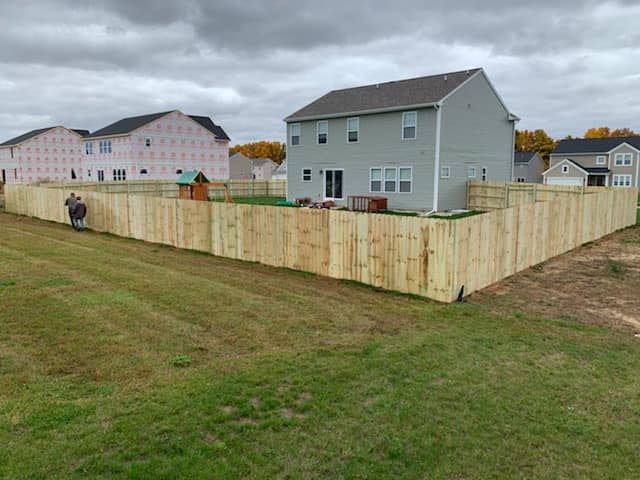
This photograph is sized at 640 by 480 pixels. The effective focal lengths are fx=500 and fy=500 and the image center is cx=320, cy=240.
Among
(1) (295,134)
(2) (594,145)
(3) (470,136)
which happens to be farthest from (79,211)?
(2) (594,145)

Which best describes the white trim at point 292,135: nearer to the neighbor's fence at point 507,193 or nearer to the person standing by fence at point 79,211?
the neighbor's fence at point 507,193

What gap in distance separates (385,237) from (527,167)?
66.2m

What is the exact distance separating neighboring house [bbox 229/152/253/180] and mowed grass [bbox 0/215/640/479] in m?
77.8

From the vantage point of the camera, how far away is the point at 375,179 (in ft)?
95.0

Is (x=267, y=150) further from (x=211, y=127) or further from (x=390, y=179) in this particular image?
(x=390, y=179)

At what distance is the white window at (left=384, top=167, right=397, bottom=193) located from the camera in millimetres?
28038

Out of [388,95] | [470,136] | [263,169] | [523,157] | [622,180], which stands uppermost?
[388,95]

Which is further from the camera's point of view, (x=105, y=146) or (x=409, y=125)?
(x=105, y=146)

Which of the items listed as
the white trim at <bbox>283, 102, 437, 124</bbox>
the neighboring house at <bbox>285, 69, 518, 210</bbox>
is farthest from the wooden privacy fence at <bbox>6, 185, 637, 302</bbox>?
the white trim at <bbox>283, 102, 437, 124</bbox>

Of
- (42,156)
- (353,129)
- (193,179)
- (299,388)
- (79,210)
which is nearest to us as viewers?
(299,388)

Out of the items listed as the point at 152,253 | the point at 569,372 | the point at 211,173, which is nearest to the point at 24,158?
the point at 211,173

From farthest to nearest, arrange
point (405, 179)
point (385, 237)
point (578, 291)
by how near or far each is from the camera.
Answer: point (405, 179), point (578, 291), point (385, 237)

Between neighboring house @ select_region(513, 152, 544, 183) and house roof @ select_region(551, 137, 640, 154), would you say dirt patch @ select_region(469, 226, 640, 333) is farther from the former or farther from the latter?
neighboring house @ select_region(513, 152, 544, 183)

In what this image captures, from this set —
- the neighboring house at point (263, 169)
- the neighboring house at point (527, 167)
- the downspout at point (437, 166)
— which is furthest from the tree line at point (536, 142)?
the downspout at point (437, 166)
